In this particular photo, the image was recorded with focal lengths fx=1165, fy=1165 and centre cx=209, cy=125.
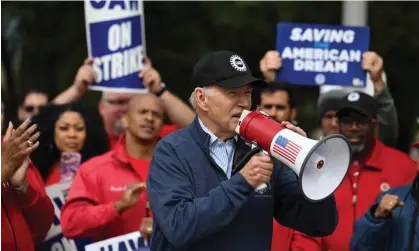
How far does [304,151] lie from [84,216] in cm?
247

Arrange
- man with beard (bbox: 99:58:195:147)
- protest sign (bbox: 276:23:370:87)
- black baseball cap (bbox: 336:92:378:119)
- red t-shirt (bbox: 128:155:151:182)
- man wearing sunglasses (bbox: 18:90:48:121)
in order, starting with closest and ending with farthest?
black baseball cap (bbox: 336:92:378:119) → red t-shirt (bbox: 128:155:151:182) → protest sign (bbox: 276:23:370:87) → man with beard (bbox: 99:58:195:147) → man wearing sunglasses (bbox: 18:90:48:121)

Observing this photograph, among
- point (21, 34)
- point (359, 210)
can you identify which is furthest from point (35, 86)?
point (359, 210)

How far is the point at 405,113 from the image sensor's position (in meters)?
10.9

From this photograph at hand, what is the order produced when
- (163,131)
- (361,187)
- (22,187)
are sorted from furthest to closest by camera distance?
(163,131) → (361,187) → (22,187)

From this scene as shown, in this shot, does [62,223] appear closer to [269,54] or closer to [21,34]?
[269,54]

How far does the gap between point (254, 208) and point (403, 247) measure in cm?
135

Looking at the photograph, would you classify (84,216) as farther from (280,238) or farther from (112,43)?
(112,43)

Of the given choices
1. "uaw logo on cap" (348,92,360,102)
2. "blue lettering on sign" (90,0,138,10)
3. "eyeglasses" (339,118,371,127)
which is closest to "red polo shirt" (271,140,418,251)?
"eyeglasses" (339,118,371,127)

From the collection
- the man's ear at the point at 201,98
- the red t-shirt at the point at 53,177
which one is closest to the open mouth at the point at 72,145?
the red t-shirt at the point at 53,177

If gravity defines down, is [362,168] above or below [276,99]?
below

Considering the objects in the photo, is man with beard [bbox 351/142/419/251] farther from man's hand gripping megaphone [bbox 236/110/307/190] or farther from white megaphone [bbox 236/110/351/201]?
man's hand gripping megaphone [bbox 236/110/307/190]

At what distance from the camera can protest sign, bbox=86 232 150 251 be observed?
6.79 metres

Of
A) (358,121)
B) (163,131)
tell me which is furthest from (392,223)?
(163,131)

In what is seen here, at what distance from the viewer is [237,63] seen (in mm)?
5055
